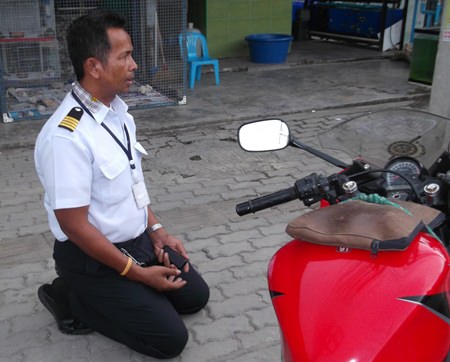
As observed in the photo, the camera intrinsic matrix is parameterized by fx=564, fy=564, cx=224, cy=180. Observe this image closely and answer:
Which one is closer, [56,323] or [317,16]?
[56,323]

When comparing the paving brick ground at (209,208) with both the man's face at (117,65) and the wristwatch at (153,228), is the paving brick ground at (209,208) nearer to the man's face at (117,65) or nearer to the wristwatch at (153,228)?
the wristwatch at (153,228)

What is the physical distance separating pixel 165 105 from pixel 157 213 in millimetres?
3174

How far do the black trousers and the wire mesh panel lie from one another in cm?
420

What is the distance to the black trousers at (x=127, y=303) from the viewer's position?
254cm

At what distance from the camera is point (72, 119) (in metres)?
2.29

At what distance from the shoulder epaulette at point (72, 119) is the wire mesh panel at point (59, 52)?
4361 mm

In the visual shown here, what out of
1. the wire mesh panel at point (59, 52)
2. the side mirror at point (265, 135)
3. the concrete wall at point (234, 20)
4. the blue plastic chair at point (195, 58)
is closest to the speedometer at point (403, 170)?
the side mirror at point (265, 135)

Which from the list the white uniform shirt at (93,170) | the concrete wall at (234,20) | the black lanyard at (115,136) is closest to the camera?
the white uniform shirt at (93,170)

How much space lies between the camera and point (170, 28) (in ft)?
24.4

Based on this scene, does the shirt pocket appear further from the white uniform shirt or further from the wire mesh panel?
the wire mesh panel

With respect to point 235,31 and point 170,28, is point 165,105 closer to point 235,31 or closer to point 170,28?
point 170,28

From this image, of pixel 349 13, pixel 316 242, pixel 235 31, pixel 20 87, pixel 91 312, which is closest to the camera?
pixel 316 242

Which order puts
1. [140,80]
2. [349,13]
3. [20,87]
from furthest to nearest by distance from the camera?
[349,13], [140,80], [20,87]

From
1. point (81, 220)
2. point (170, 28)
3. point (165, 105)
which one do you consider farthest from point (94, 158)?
point (170, 28)
